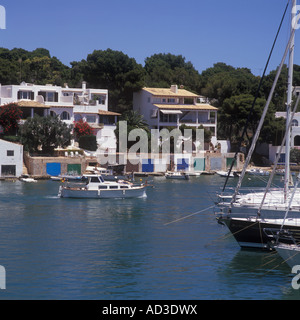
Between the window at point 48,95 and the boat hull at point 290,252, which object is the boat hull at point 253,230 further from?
the window at point 48,95

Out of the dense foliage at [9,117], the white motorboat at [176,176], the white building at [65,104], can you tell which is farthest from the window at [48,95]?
the white motorboat at [176,176]

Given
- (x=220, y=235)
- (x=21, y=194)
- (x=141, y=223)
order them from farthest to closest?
(x=21, y=194)
(x=141, y=223)
(x=220, y=235)

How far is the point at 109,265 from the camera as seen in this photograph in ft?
101

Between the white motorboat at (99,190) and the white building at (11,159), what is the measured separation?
1847 cm

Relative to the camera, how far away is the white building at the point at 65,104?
8312cm

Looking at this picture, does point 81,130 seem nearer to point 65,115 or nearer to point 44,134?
point 65,115

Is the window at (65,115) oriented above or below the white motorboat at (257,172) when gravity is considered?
Result: above

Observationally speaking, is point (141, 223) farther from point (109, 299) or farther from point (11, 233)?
point (109, 299)

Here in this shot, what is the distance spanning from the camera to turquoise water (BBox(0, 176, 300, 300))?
26.9 m

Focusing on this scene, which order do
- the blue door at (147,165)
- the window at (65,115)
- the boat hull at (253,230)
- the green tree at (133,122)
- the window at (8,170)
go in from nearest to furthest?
the boat hull at (253,230) < the window at (8,170) < the blue door at (147,165) < the window at (65,115) < the green tree at (133,122)

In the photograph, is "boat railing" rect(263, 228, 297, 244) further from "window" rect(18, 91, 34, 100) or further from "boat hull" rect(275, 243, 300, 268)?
"window" rect(18, 91, 34, 100)

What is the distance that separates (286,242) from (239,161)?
60.0 meters

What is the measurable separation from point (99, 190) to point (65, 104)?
1271 inches
